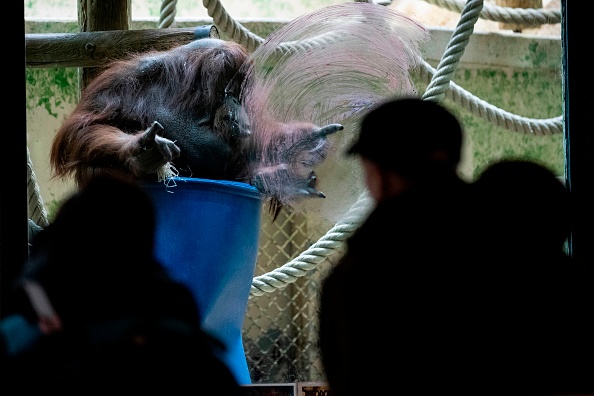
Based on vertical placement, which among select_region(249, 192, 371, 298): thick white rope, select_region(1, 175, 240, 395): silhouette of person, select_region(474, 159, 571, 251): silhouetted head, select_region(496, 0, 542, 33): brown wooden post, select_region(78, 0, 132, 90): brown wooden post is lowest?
select_region(249, 192, 371, 298): thick white rope

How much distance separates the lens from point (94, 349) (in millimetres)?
944

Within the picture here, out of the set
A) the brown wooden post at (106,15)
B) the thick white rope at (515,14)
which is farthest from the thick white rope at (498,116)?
the brown wooden post at (106,15)

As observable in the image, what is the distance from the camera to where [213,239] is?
5.29 ft

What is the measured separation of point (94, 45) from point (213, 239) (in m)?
0.81

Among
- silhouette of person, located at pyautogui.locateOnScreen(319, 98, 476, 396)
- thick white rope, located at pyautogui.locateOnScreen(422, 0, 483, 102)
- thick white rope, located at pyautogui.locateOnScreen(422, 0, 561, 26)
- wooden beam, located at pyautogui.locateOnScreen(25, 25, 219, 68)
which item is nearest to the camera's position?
silhouette of person, located at pyautogui.locateOnScreen(319, 98, 476, 396)

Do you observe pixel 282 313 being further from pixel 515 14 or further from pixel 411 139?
pixel 411 139

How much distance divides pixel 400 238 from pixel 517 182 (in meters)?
0.22

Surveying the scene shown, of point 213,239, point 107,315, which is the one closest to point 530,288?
point 107,315

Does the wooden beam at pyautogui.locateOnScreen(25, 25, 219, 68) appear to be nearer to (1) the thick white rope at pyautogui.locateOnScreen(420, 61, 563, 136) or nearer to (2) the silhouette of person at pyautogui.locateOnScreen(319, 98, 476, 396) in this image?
(1) the thick white rope at pyautogui.locateOnScreen(420, 61, 563, 136)

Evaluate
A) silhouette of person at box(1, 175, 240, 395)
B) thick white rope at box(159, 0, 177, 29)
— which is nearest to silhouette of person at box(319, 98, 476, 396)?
silhouette of person at box(1, 175, 240, 395)

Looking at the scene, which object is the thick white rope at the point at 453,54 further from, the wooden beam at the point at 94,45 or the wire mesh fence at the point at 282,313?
the wire mesh fence at the point at 282,313

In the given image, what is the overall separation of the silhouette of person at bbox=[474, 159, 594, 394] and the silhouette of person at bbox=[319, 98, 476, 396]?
0.16 ft

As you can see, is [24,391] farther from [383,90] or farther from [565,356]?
[383,90]

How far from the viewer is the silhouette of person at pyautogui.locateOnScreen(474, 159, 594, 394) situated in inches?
37.7
